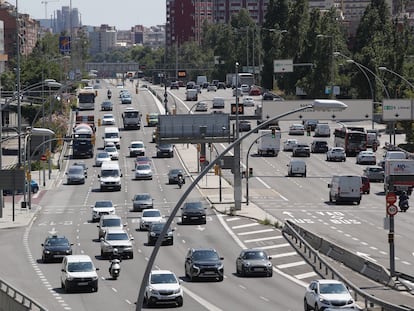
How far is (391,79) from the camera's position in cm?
14488

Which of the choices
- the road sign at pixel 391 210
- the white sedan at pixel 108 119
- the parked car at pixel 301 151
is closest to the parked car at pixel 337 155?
the parked car at pixel 301 151

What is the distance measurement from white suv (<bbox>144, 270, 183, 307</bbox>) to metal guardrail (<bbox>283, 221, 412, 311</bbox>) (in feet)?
20.6

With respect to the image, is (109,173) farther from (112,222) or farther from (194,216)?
(112,222)

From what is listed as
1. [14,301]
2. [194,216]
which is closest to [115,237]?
[194,216]

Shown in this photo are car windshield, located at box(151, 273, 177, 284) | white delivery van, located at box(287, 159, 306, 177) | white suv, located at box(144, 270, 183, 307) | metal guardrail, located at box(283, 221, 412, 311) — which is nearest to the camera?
metal guardrail, located at box(283, 221, 412, 311)

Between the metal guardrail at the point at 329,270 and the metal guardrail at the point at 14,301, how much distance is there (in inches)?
437

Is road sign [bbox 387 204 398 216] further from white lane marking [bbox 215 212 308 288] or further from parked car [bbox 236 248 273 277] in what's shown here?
parked car [bbox 236 248 273 277]

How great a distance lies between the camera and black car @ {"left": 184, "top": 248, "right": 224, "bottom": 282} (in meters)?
53.0

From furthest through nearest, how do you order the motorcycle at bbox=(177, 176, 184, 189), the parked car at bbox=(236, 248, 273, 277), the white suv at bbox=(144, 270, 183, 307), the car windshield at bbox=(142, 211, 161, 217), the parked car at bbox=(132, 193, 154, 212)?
the motorcycle at bbox=(177, 176, 184, 189) < the parked car at bbox=(132, 193, 154, 212) < the car windshield at bbox=(142, 211, 161, 217) < the parked car at bbox=(236, 248, 273, 277) < the white suv at bbox=(144, 270, 183, 307)

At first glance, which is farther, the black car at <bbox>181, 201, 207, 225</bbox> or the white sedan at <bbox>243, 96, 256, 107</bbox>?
the white sedan at <bbox>243, 96, 256, 107</bbox>

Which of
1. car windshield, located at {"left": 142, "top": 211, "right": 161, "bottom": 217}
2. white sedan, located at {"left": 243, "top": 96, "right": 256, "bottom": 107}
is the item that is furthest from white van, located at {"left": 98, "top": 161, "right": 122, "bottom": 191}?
white sedan, located at {"left": 243, "top": 96, "right": 256, "bottom": 107}

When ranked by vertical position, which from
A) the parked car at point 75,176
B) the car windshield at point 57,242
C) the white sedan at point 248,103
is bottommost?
the parked car at point 75,176

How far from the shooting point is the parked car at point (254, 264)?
54.4 m

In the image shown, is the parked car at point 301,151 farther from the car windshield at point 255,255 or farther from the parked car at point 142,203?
the car windshield at point 255,255
